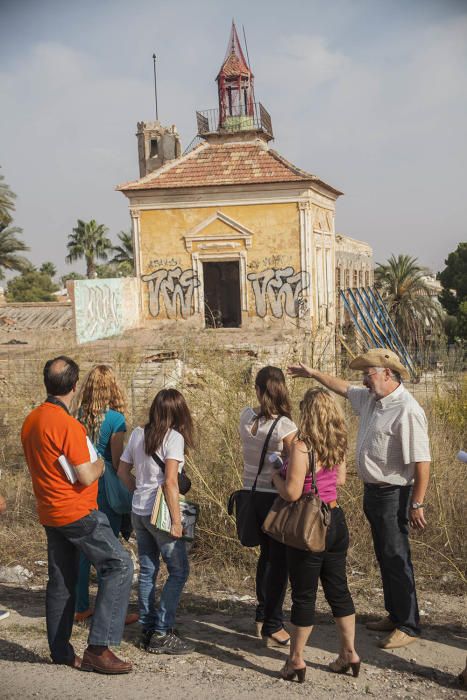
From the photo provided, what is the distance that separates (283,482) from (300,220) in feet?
61.3

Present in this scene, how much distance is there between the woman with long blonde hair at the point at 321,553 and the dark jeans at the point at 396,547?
42 cm

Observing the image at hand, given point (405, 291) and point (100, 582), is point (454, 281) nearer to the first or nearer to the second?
point (405, 291)

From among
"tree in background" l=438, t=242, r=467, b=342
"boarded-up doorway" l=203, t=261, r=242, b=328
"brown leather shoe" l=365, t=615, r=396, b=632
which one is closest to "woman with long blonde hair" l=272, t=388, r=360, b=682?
"brown leather shoe" l=365, t=615, r=396, b=632

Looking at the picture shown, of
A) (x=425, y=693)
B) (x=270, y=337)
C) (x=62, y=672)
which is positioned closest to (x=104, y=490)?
(x=62, y=672)

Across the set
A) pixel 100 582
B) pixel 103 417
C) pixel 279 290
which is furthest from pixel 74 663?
pixel 279 290

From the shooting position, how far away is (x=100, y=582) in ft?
15.2

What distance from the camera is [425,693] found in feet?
13.7

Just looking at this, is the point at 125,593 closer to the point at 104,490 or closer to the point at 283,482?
the point at 104,490

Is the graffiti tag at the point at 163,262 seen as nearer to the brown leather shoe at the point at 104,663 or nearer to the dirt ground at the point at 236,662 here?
Result: the dirt ground at the point at 236,662

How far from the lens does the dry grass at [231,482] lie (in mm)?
6168

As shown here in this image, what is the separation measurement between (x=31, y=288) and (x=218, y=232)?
33.1 meters

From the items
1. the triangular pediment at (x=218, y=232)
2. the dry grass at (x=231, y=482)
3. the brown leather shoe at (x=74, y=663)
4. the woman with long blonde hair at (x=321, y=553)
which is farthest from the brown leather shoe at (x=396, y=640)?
the triangular pediment at (x=218, y=232)

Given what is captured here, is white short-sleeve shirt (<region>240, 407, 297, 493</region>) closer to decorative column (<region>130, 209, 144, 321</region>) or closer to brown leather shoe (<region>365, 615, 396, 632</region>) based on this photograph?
brown leather shoe (<region>365, 615, 396, 632</region>)

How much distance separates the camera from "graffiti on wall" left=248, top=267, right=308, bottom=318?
2286 cm
